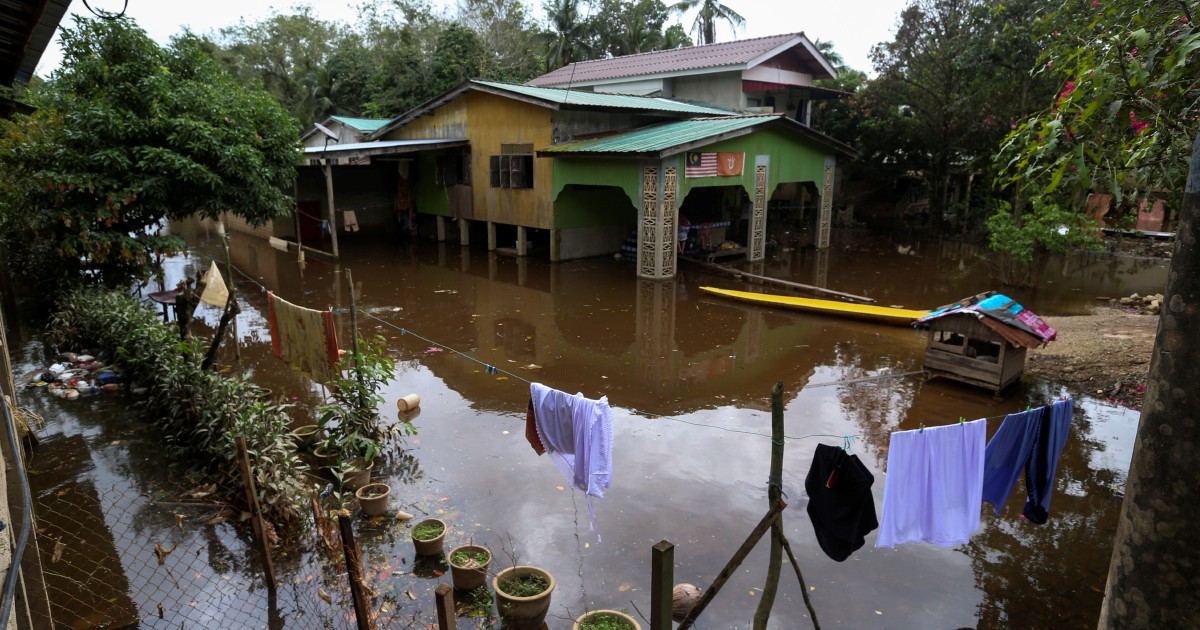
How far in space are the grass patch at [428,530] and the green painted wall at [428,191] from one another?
1738cm

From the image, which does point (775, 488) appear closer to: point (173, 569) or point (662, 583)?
point (662, 583)

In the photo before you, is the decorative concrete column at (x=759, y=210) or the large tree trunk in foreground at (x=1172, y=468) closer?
the large tree trunk in foreground at (x=1172, y=468)

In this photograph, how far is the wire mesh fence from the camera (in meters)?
4.65

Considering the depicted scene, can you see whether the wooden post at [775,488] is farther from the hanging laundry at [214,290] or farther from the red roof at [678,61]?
the red roof at [678,61]

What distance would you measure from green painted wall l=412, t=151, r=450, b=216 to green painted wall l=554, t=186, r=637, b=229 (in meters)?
4.92

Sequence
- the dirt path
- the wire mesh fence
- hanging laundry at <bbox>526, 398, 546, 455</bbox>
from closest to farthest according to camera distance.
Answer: the wire mesh fence, hanging laundry at <bbox>526, 398, 546, 455</bbox>, the dirt path

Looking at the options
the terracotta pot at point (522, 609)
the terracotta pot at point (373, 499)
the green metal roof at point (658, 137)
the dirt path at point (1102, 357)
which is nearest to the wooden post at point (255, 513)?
the terracotta pot at point (373, 499)

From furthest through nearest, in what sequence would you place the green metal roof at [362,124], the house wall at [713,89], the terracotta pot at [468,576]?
the green metal roof at [362,124] → the house wall at [713,89] → the terracotta pot at [468,576]

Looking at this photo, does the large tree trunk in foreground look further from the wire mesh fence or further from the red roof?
the red roof

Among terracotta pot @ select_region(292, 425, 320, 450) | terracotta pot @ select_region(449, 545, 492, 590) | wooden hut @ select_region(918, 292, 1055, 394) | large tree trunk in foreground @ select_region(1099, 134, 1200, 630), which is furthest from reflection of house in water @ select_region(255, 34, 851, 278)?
large tree trunk in foreground @ select_region(1099, 134, 1200, 630)

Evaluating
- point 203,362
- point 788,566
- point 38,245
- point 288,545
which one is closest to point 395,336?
point 203,362

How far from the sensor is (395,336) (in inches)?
468

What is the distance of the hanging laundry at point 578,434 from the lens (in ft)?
16.1

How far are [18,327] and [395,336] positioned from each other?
21.0ft
